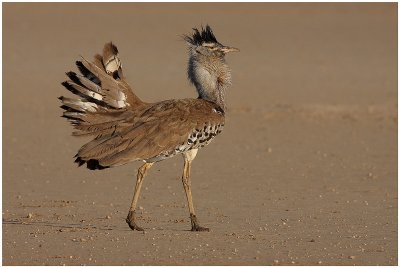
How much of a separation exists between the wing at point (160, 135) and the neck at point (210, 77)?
372mm

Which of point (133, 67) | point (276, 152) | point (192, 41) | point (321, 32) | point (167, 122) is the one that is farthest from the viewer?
point (321, 32)

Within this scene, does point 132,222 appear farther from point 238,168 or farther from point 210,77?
point 238,168

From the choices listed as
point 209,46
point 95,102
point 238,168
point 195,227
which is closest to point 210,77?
point 209,46

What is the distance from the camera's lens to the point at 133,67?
2789 cm

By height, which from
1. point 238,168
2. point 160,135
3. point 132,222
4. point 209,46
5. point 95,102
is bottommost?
point 132,222

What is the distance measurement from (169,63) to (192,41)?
18099 mm

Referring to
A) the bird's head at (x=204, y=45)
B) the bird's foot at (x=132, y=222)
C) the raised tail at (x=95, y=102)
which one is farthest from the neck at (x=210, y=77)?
the bird's foot at (x=132, y=222)

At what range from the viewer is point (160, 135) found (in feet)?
31.8

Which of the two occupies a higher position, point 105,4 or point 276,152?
point 105,4

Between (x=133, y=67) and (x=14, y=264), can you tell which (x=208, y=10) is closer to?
(x=133, y=67)

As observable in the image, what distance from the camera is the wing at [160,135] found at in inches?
373

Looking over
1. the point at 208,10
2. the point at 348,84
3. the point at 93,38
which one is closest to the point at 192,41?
the point at 348,84

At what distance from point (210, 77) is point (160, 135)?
1.18 metres

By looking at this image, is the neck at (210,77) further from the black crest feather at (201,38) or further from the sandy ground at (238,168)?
the sandy ground at (238,168)
